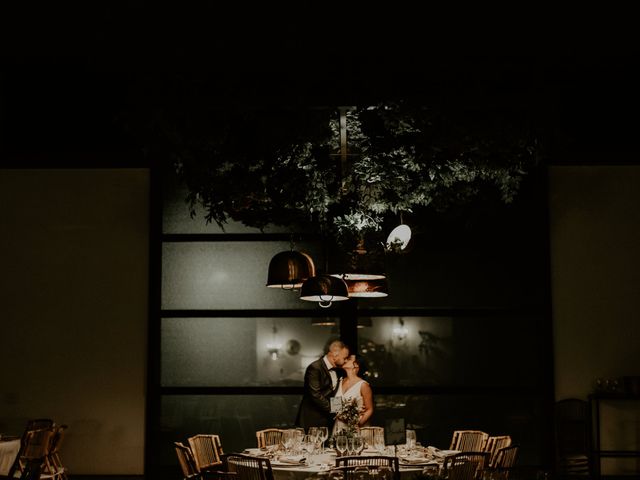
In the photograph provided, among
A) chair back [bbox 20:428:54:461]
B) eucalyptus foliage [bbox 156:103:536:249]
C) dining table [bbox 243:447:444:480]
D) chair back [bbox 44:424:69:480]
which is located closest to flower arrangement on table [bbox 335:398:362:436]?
dining table [bbox 243:447:444:480]

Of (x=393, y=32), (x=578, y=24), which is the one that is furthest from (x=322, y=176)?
(x=578, y=24)

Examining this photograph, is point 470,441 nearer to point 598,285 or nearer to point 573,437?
point 573,437

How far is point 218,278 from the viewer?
1027cm

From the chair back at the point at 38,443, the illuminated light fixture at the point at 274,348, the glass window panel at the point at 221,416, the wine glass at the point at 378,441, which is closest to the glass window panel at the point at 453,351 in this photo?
the illuminated light fixture at the point at 274,348

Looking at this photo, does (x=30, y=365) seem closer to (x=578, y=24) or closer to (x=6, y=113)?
(x=6, y=113)

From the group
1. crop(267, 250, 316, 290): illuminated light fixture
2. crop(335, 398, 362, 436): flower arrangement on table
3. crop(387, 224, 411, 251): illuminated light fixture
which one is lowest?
crop(335, 398, 362, 436): flower arrangement on table

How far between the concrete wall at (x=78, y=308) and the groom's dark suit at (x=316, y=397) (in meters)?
2.66

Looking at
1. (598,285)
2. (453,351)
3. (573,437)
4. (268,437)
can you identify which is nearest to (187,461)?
(268,437)

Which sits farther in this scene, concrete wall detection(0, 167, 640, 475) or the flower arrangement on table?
concrete wall detection(0, 167, 640, 475)

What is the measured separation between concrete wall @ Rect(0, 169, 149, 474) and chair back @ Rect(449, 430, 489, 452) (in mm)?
4111

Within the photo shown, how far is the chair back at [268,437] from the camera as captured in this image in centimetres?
798

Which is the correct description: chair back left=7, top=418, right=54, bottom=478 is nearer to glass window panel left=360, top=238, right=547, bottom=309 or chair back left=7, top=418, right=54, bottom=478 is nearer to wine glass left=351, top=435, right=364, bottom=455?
wine glass left=351, top=435, right=364, bottom=455

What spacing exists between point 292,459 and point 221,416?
3493mm

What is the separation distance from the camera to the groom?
8.28 m
